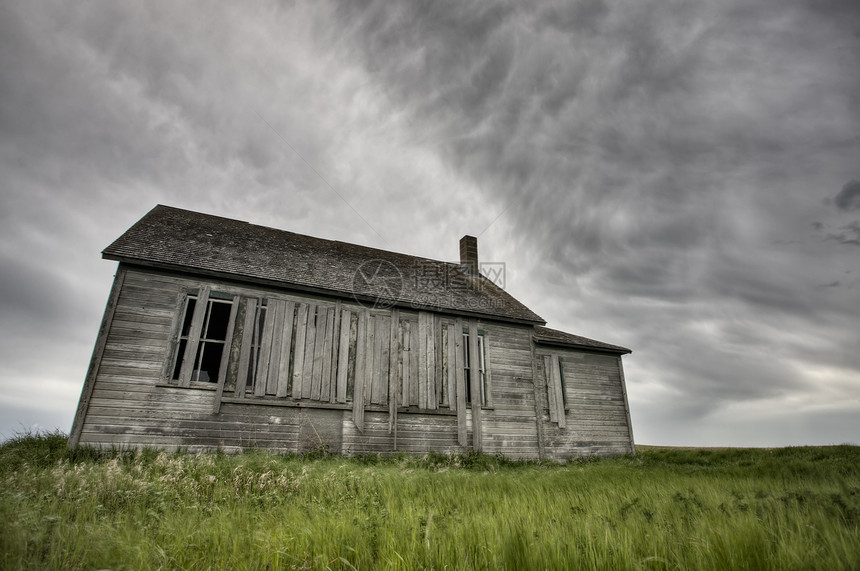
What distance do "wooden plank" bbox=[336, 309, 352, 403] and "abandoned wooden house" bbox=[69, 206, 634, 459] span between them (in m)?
0.04

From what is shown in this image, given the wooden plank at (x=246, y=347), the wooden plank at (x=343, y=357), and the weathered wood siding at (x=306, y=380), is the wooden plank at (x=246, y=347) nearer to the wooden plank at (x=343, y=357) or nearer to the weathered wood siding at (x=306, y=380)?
the weathered wood siding at (x=306, y=380)

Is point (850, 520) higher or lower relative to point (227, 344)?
lower

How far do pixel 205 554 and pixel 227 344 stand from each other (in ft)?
30.6

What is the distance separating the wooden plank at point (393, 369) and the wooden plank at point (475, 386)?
2.63 m

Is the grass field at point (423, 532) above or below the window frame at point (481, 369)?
below

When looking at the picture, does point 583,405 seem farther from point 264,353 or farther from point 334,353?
point 264,353

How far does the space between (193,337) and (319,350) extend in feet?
10.7

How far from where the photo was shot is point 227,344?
39.3ft

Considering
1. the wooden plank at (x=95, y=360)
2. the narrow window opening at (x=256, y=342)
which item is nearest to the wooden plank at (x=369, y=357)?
the narrow window opening at (x=256, y=342)

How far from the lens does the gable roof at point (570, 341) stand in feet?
55.9

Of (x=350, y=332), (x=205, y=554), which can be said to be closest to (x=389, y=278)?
(x=350, y=332)

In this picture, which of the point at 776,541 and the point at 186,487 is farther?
the point at 186,487

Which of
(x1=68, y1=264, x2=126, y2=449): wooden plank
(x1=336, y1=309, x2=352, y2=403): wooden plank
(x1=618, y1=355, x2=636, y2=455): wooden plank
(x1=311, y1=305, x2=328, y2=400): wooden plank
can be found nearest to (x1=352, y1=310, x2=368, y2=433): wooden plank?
(x1=336, y1=309, x2=352, y2=403): wooden plank

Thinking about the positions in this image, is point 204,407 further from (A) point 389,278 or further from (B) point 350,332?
(A) point 389,278
